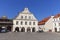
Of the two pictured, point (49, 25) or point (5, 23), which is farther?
point (49, 25)

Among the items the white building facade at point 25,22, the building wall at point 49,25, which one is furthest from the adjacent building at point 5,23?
the building wall at point 49,25

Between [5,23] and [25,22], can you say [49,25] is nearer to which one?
[25,22]

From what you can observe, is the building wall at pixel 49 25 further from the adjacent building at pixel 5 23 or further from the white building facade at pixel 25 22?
the adjacent building at pixel 5 23

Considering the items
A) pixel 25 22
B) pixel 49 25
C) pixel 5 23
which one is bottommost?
pixel 49 25

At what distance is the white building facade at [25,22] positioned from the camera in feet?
232

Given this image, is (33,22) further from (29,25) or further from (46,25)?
(46,25)

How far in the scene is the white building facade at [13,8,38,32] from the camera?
70.8 m

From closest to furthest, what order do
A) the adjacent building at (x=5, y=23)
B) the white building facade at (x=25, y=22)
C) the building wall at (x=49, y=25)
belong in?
the adjacent building at (x=5, y=23), the white building facade at (x=25, y=22), the building wall at (x=49, y=25)

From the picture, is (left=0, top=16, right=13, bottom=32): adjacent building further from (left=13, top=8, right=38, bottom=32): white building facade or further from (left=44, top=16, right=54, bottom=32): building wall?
(left=44, top=16, right=54, bottom=32): building wall

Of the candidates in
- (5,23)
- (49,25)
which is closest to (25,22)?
(5,23)

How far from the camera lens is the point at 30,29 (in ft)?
234

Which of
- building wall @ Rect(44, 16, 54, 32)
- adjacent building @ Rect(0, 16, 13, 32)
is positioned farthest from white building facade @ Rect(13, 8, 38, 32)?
building wall @ Rect(44, 16, 54, 32)

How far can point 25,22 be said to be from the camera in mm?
71625

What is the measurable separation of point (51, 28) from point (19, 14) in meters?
16.8
